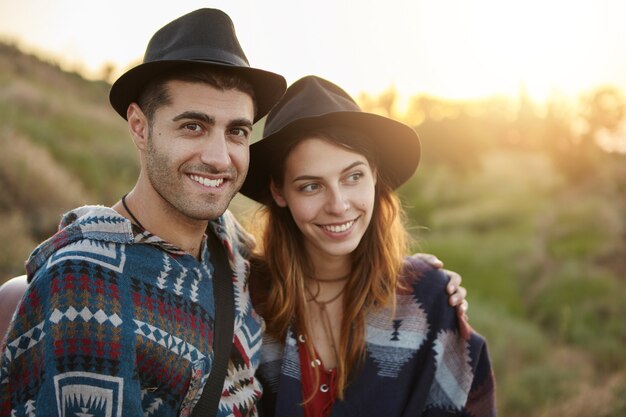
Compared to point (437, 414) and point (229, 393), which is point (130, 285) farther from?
point (437, 414)

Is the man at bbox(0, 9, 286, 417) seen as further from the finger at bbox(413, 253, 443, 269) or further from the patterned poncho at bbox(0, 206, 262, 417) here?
the finger at bbox(413, 253, 443, 269)

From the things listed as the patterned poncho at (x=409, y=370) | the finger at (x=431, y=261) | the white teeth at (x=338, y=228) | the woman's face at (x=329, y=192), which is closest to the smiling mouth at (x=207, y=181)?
the woman's face at (x=329, y=192)

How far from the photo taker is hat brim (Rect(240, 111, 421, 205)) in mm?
3311

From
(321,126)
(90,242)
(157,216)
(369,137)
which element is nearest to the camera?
(90,242)

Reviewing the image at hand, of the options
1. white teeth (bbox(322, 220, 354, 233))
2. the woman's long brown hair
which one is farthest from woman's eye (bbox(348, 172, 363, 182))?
white teeth (bbox(322, 220, 354, 233))

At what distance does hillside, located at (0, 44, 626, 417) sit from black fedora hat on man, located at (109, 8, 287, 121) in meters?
1.45

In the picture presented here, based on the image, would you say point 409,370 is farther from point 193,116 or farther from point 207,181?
point 193,116

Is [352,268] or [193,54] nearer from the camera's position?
[193,54]

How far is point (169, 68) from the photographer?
Answer: 2.74 metres

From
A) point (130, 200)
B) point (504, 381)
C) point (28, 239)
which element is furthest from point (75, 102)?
point (130, 200)

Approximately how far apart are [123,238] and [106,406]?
2.27 feet

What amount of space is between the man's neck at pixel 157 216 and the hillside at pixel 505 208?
50.5 inches

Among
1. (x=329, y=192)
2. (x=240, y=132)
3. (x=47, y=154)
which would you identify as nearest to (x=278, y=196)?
(x=329, y=192)

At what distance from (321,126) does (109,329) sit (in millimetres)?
1566
